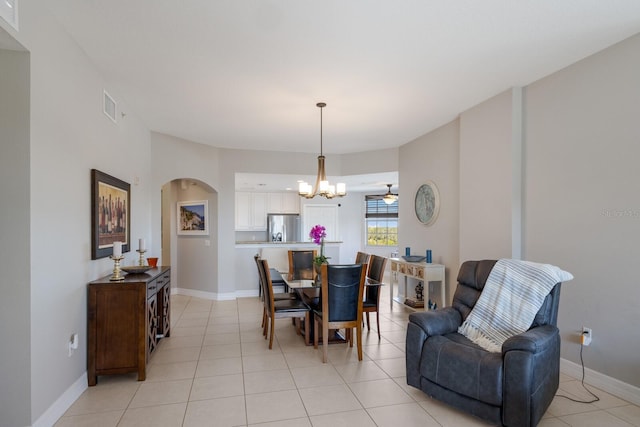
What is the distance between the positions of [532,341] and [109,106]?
4051 mm

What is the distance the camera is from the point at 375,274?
4.29 meters

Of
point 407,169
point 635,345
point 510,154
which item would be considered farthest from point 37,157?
point 407,169

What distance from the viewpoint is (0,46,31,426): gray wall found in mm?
2051

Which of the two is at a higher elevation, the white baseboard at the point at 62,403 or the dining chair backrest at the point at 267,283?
the dining chair backrest at the point at 267,283

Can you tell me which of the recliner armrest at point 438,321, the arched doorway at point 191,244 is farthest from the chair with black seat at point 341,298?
the arched doorway at point 191,244

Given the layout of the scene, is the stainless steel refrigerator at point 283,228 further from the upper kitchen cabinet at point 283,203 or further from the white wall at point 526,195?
the white wall at point 526,195

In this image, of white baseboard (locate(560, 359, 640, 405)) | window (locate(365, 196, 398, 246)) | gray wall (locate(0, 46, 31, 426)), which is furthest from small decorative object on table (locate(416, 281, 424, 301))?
gray wall (locate(0, 46, 31, 426))

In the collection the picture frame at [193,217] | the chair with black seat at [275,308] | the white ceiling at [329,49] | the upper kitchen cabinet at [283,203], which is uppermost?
the white ceiling at [329,49]

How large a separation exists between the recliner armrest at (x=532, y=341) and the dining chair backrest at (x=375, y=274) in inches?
71.8

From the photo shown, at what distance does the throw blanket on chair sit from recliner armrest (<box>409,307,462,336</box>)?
8cm

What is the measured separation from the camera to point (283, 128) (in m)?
4.89

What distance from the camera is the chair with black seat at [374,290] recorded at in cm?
398

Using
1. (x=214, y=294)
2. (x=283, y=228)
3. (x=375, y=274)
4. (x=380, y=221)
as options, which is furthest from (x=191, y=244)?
(x=380, y=221)

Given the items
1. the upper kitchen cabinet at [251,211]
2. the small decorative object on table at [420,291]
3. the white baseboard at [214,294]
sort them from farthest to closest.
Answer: the upper kitchen cabinet at [251,211] < the white baseboard at [214,294] < the small decorative object on table at [420,291]
